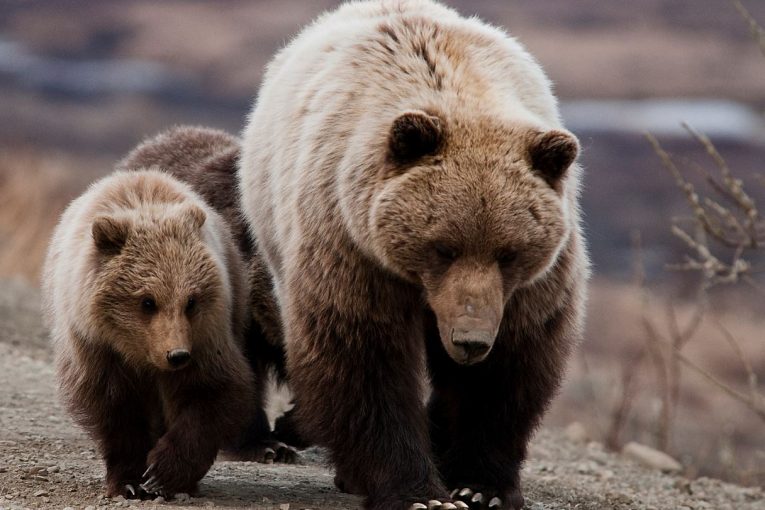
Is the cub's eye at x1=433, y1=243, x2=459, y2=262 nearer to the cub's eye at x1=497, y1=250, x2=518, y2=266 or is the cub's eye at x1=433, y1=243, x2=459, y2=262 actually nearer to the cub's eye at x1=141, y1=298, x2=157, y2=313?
the cub's eye at x1=497, y1=250, x2=518, y2=266

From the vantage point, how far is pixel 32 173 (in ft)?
50.1

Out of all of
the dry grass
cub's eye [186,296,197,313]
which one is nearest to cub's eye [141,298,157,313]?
cub's eye [186,296,197,313]

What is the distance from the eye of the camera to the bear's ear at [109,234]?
567 centimetres

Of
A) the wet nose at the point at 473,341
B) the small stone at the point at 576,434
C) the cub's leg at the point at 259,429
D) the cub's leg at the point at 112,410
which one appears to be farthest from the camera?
the small stone at the point at 576,434

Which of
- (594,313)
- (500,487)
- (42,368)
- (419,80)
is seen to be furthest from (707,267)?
(594,313)

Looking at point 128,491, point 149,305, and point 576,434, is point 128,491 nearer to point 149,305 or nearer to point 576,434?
point 149,305

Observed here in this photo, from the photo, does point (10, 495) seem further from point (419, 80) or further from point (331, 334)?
point (419, 80)

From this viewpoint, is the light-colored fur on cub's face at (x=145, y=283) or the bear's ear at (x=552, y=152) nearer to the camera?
the bear's ear at (x=552, y=152)

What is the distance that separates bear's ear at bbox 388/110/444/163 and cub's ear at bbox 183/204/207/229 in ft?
4.21

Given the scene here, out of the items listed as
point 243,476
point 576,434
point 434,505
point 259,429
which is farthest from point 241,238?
point 576,434

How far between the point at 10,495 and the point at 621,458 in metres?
5.16

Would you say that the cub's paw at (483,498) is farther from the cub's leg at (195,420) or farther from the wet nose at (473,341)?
the wet nose at (473,341)

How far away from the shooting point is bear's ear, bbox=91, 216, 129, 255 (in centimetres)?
567

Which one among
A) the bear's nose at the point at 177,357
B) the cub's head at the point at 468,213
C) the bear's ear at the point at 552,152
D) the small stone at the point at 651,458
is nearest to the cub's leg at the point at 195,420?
the bear's nose at the point at 177,357
